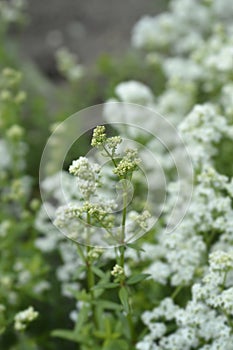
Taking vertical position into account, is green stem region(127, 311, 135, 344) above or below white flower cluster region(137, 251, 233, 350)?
above

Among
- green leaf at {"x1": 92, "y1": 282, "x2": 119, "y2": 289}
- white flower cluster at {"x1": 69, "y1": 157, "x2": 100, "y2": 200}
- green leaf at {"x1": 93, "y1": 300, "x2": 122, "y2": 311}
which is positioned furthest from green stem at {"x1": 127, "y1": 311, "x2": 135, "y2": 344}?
white flower cluster at {"x1": 69, "y1": 157, "x2": 100, "y2": 200}

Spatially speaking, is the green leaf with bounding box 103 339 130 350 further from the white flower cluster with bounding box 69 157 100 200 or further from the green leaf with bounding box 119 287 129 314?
the white flower cluster with bounding box 69 157 100 200

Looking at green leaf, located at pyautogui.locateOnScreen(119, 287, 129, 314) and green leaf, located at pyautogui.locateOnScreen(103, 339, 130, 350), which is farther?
green leaf, located at pyautogui.locateOnScreen(103, 339, 130, 350)

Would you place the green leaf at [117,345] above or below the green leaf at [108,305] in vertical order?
below

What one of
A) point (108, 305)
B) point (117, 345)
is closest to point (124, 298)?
point (108, 305)

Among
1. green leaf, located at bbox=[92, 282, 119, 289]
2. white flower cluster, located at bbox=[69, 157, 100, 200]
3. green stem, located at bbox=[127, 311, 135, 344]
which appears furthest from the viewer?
green stem, located at bbox=[127, 311, 135, 344]

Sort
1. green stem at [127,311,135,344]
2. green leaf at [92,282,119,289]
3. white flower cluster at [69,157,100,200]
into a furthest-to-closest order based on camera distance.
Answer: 1. green stem at [127,311,135,344]
2. green leaf at [92,282,119,289]
3. white flower cluster at [69,157,100,200]

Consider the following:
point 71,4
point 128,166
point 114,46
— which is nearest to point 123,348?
point 128,166

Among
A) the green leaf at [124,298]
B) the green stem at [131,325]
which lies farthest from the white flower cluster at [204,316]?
the green leaf at [124,298]

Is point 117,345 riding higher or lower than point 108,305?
lower

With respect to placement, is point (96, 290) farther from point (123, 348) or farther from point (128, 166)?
point (128, 166)

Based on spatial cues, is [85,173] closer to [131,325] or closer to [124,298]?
[124,298]

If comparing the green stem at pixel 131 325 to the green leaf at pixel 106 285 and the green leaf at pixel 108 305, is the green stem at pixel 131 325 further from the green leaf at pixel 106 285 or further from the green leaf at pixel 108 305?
the green leaf at pixel 106 285

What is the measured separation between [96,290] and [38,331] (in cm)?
93
